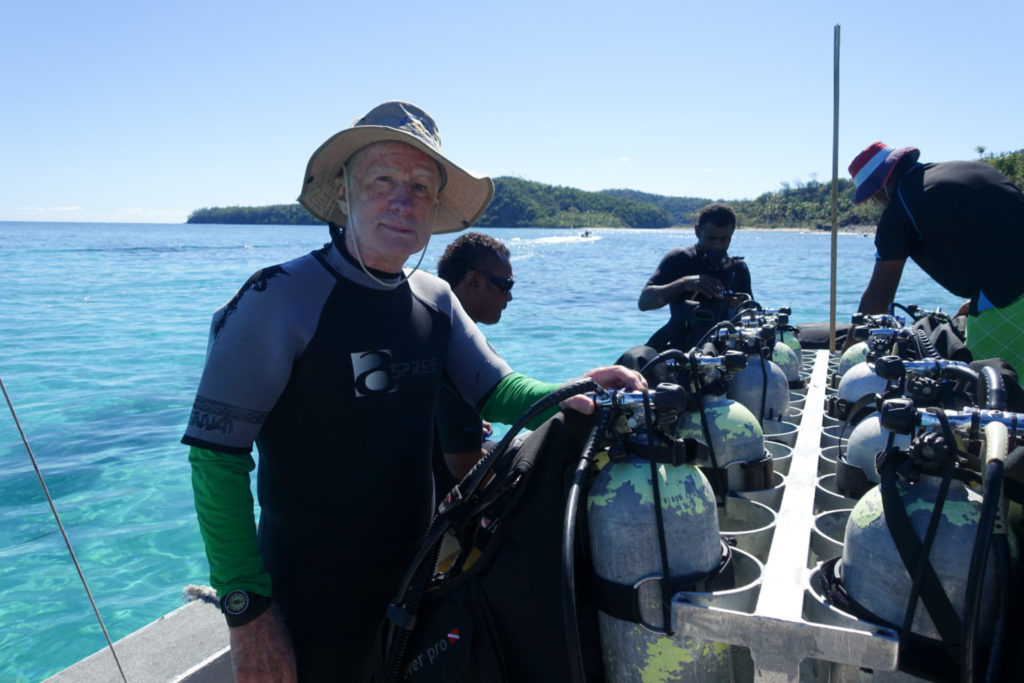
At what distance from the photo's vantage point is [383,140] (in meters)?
1.68

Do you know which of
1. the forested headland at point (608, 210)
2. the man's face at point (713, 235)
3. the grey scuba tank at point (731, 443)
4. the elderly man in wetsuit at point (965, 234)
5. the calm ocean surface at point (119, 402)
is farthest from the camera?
the forested headland at point (608, 210)

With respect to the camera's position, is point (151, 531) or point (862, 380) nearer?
point (862, 380)

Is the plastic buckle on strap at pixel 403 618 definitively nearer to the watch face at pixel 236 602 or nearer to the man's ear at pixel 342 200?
the watch face at pixel 236 602

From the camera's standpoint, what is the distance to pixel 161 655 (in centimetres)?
234

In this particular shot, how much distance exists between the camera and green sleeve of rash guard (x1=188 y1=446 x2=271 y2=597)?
1.45 m

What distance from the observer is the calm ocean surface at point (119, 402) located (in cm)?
541

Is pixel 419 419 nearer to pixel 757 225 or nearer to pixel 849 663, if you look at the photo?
pixel 849 663

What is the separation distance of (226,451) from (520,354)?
13.5 meters

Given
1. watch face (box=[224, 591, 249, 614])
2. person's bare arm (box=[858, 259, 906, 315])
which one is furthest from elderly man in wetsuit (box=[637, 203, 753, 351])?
watch face (box=[224, 591, 249, 614])

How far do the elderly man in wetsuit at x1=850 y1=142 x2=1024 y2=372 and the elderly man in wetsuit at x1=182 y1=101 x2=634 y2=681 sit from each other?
1.84m

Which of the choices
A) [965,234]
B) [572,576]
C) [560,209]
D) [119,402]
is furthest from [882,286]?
[560,209]

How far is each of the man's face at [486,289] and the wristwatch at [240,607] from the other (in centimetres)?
166

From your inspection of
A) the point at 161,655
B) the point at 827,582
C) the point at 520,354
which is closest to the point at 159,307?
the point at 520,354

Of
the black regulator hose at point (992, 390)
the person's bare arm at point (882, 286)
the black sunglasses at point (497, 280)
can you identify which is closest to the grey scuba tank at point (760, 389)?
the person's bare arm at point (882, 286)
